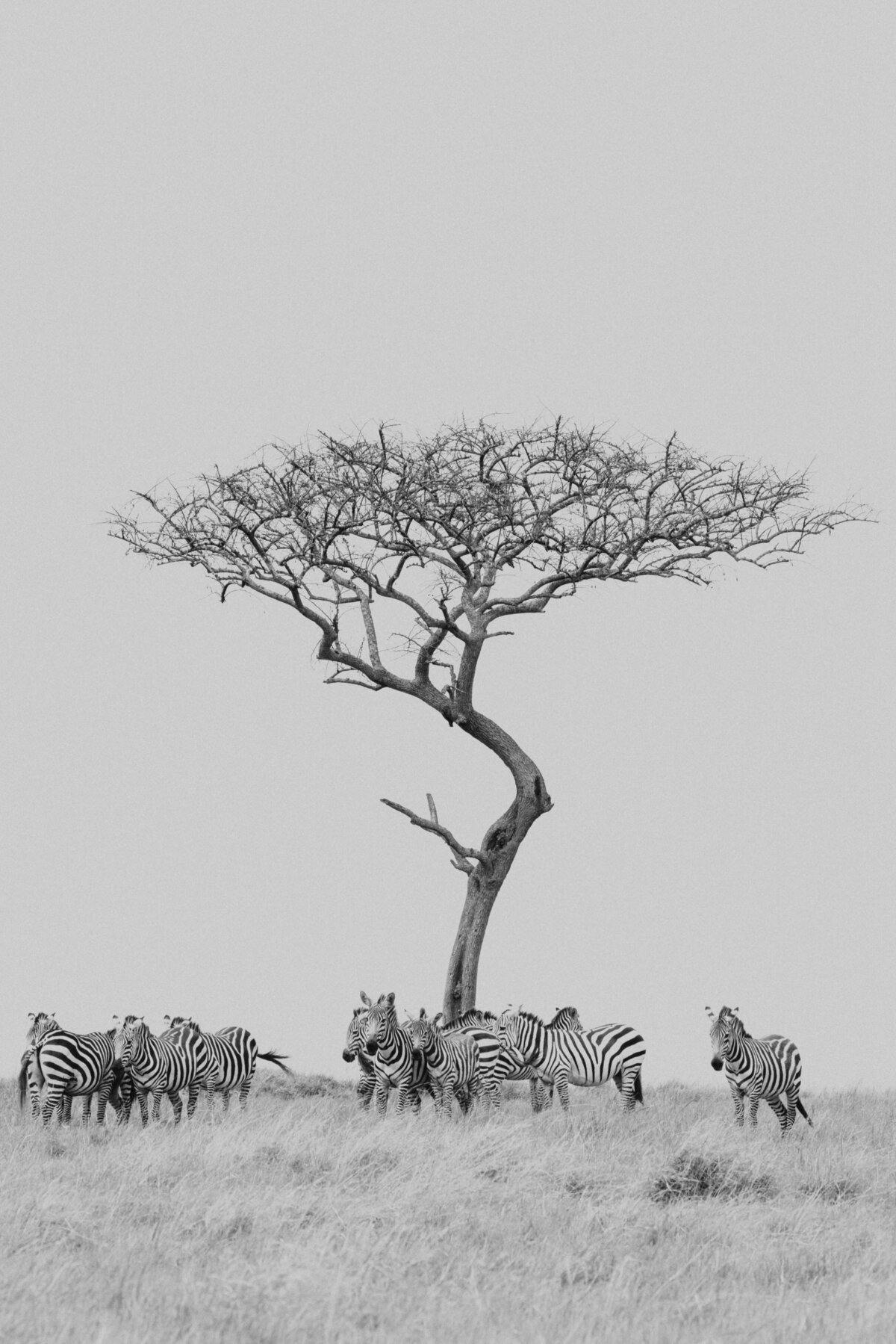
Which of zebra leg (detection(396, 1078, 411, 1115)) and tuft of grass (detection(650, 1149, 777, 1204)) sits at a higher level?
zebra leg (detection(396, 1078, 411, 1115))

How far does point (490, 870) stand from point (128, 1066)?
280 inches

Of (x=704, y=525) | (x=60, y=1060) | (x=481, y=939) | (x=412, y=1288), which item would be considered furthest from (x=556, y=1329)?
(x=704, y=525)

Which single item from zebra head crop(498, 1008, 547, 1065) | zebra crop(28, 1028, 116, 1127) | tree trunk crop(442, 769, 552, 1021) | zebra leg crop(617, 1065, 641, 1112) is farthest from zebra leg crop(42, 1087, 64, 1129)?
tree trunk crop(442, 769, 552, 1021)

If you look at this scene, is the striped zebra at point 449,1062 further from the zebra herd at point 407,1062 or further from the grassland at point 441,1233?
the grassland at point 441,1233

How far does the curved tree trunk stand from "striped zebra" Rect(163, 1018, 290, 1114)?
4.17 m

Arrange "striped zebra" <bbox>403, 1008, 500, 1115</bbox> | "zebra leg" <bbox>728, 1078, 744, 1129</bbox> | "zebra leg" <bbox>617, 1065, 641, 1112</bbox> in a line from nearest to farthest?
"striped zebra" <bbox>403, 1008, 500, 1115</bbox> < "zebra leg" <bbox>728, 1078, 744, 1129</bbox> < "zebra leg" <bbox>617, 1065, 641, 1112</bbox>

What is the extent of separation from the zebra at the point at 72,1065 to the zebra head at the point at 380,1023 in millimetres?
2632

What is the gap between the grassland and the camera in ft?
23.5

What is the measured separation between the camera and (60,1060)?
14.1 metres

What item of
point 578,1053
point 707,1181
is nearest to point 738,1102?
point 578,1053

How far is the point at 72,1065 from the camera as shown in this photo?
14.1m

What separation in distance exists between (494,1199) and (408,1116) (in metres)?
3.72

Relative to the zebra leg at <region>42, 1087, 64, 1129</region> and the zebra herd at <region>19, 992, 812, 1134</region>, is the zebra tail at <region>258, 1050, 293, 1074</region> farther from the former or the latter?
the zebra leg at <region>42, 1087, 64, 1129</region>

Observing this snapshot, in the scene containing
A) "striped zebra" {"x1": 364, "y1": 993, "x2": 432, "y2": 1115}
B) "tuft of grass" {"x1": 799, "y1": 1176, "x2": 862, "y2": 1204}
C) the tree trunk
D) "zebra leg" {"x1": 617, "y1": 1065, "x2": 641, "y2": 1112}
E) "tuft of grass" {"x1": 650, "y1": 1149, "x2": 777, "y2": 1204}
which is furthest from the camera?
the tree trunk
